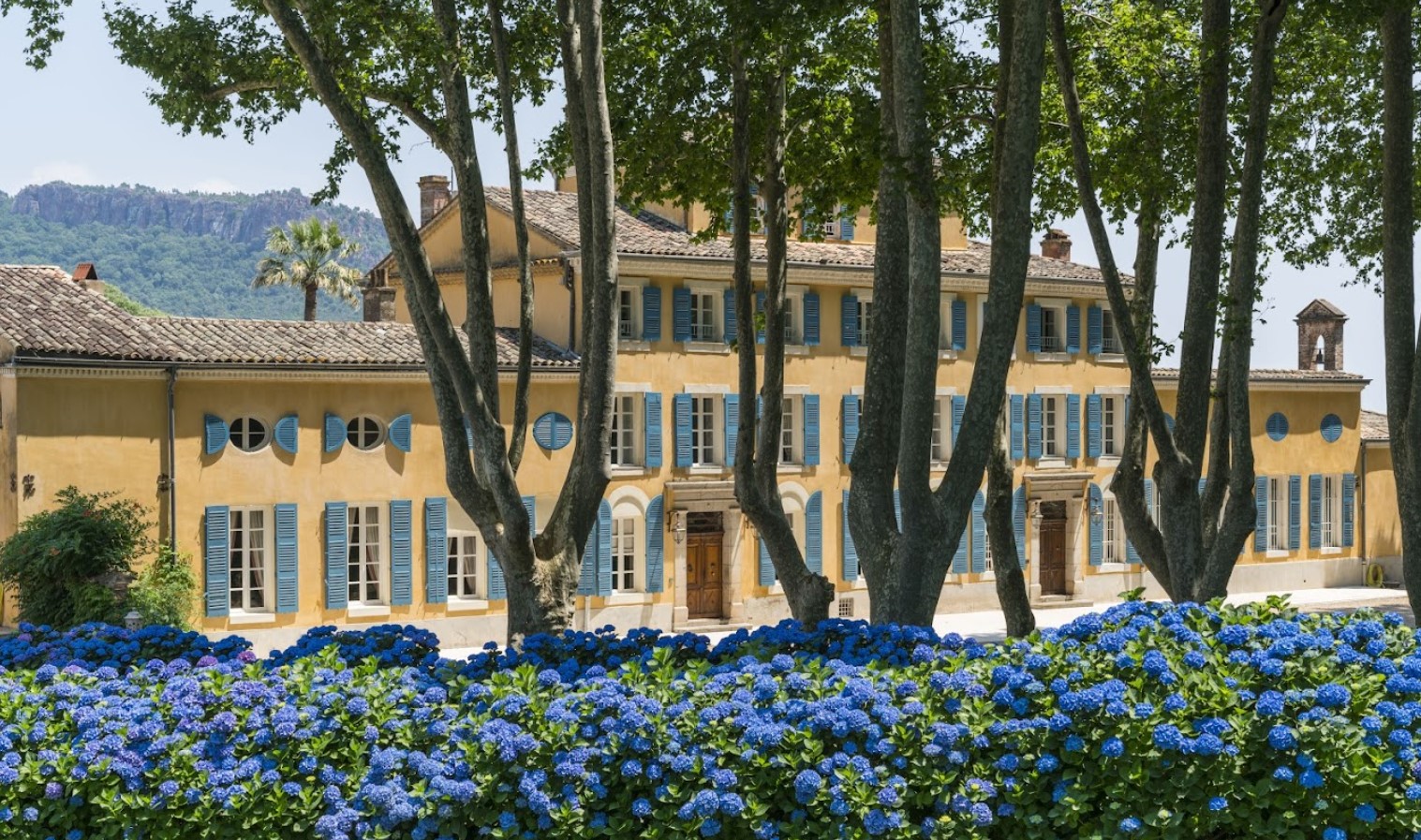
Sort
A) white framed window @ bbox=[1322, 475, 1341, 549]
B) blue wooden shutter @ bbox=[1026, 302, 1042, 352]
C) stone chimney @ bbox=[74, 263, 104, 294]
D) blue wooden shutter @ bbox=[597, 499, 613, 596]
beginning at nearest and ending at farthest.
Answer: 1. blue wooden shutter @ bbox=[597, 499, 613, 596]
2. stone chimney @ bbox=[74, 263, 104, 294]
3. blue wooden shutter @ bbox=[1026, 302, 1042, 352]
4. white framed window @ bbox=[1322, 475, 1341, 549]

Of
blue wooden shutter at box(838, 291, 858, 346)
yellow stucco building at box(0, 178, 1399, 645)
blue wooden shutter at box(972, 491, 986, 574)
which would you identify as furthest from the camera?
blue wooden shutter at box(972, 491, 986, 574)

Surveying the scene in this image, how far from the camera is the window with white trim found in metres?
38.2

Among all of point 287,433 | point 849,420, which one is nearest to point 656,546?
point 849,420

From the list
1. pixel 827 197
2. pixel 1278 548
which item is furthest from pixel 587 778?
pixel 1278 548

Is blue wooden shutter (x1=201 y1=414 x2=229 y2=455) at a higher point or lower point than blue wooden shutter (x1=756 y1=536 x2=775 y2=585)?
higher

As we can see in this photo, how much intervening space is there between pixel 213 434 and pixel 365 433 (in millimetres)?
2536

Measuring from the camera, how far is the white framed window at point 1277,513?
38.2 metres

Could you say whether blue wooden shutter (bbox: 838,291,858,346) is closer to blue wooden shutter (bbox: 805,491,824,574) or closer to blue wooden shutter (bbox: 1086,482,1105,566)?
blue wooden shutter (bbox: 805,491,824,574)

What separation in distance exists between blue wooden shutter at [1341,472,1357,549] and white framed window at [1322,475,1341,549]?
122mm

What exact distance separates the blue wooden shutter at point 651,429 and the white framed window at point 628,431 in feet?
0.44

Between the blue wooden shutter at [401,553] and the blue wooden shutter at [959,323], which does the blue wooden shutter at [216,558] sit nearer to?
the blue wooden shutter at [401,553]

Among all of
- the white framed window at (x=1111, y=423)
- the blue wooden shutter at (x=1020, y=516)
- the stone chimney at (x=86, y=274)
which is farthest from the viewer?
the white framed window at (x=1111, y=423)

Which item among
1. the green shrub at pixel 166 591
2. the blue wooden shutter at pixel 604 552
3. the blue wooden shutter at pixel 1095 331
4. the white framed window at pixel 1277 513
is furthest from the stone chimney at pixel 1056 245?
the green shrub at pixel 166 591

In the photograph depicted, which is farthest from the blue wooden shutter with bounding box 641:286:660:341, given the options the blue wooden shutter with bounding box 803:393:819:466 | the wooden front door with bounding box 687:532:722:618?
the wooden front door with bounding box 687:532:722:618
